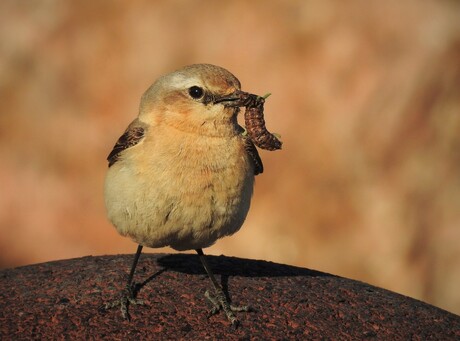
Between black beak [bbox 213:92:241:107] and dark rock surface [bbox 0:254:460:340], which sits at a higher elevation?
black beak [bbox 213:92:241:107]

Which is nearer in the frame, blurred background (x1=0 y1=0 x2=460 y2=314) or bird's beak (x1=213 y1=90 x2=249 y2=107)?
bird's beak (x1=213 y1=90 x2=249 y2=107)

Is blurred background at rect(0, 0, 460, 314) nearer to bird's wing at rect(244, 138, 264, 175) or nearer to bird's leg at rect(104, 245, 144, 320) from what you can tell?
bird's wing at rect(244, 138, 264, 175)

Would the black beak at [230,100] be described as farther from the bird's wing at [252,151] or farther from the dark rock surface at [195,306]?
the dark rock surface at [195,306]

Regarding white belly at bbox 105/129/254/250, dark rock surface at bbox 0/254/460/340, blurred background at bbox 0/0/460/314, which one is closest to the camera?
dark rock surface at bbox 0/254/460/340

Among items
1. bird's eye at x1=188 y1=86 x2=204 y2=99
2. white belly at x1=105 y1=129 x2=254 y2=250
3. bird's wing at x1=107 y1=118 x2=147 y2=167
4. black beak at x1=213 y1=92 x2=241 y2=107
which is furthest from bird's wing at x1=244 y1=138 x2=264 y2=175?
bird's wing at x1=107 y1=118 x2=147 y2=167

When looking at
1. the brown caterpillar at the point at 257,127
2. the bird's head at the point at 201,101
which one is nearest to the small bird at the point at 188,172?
the bird's head at the point at 201,101

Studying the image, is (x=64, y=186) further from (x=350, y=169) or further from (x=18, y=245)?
(x=350, y=169)
